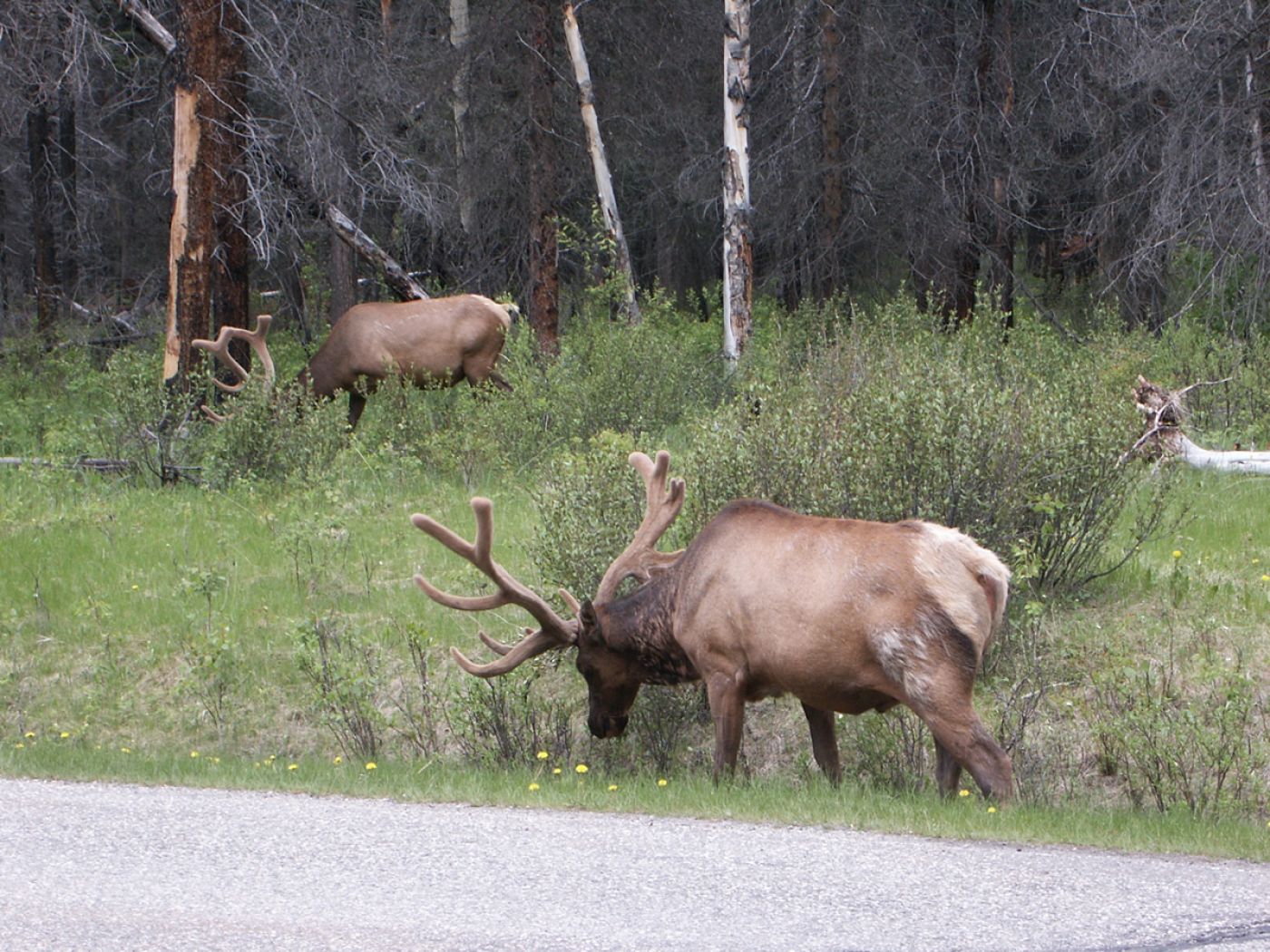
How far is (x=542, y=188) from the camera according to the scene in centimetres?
1986

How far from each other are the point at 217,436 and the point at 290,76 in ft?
14.6

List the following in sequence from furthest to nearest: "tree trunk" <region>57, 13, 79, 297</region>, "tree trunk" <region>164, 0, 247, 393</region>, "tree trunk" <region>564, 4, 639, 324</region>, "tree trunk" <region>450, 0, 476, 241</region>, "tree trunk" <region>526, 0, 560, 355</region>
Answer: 1. "tree trunk" <region>450, 0, 476, 241</region>
2. "tree trunk" <region>57, 13, 79, 297</region>
3. "tree trunk" <region>564, 4, 639, 324</region>
4. "tree trunk" <region>526, 0, 560, 355</region>
5. "tree trunk" <region>164, 0, 247, 393</region>

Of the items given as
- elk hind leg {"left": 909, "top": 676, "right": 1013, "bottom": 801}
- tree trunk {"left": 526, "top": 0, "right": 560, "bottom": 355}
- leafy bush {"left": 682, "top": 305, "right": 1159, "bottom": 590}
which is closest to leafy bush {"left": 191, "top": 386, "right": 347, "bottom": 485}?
leafy bush {"left": 682, "top": 305, "right": 1159, "bottom": 590}

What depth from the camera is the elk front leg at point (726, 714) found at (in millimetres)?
7883

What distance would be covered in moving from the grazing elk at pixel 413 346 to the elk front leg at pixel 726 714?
10.5 m

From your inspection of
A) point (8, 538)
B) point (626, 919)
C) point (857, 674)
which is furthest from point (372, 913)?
point (8, 538)

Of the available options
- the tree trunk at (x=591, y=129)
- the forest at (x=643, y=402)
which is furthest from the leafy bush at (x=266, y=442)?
the tree trunk at (x=591, y=129)

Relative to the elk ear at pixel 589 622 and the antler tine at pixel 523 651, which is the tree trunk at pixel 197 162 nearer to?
the antler tine at pixel 523 651

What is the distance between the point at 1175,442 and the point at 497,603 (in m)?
7.01

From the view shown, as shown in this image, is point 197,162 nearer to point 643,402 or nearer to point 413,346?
point 413,346

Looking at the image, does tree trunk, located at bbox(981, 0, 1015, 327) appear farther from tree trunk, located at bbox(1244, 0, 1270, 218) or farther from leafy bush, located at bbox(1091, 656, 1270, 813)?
leafy bush, located at bbox(1091, 656, 1270, 813)

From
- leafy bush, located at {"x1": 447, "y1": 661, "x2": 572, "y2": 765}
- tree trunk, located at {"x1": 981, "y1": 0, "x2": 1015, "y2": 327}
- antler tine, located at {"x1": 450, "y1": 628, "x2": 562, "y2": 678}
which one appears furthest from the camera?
tree trunk, located at {"x1": 981, "y1": 0, "x2": 1015, "y2": 327}

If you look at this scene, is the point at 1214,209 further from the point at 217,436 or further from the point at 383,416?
the point at 217,436

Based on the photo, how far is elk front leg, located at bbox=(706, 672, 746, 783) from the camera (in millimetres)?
7883
